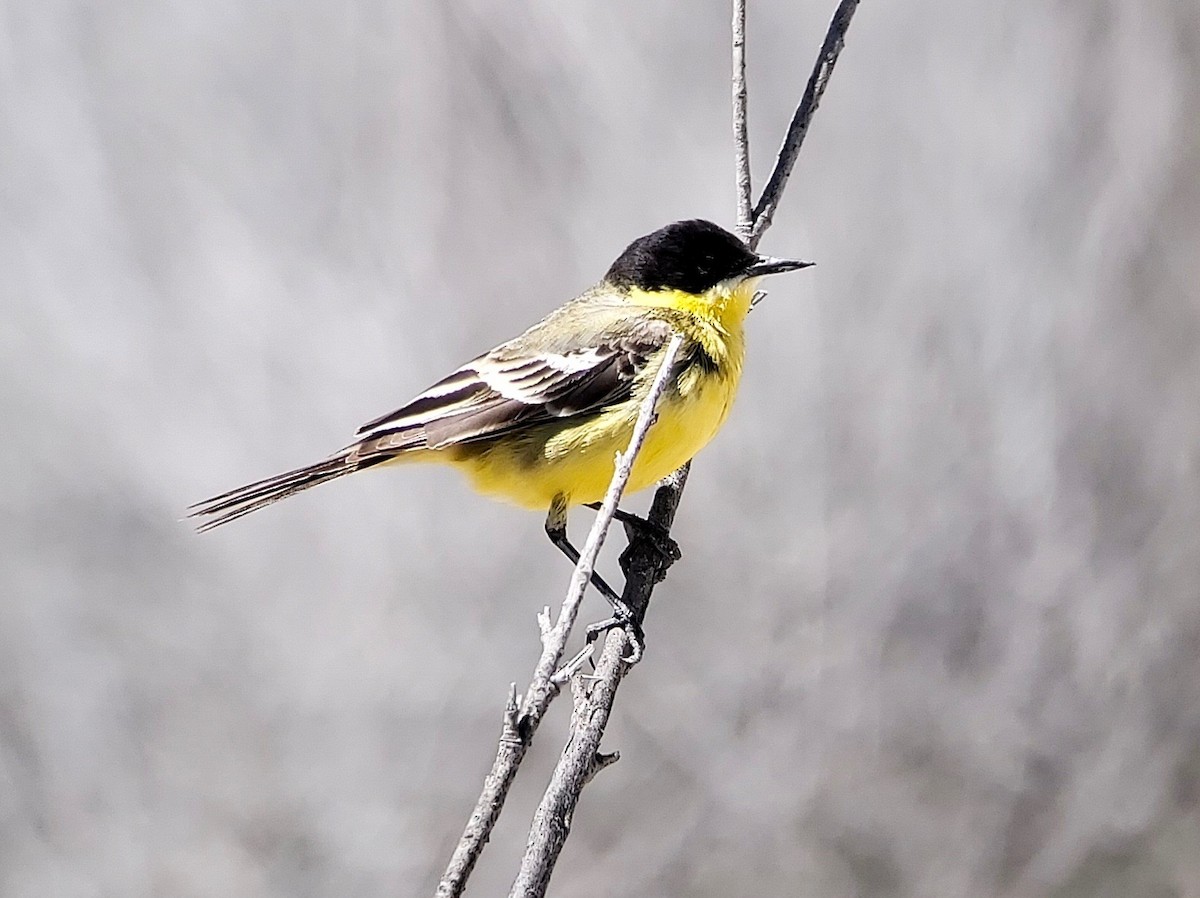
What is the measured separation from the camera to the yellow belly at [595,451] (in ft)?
6.10

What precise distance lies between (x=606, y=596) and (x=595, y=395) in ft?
1.02

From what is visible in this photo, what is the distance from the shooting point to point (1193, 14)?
287 cm

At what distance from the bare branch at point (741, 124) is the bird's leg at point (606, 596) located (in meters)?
0.53

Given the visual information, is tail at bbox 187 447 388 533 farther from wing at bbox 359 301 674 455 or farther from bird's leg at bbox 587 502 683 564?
bird's leg at bbox 587 502 683 564

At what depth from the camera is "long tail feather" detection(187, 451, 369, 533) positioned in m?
1.69

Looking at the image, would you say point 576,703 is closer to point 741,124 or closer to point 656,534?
point 656,534

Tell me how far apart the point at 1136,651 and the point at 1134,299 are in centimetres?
76

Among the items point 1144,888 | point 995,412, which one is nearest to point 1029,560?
point 995,412

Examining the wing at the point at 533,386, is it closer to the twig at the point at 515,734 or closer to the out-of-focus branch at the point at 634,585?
the out-of-focus branch at the point at 634,585

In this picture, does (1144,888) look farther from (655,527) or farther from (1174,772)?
(655,527)

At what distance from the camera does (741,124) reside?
1829 millimetres

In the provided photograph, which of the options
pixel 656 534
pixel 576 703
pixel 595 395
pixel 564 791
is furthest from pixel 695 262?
pixel 564 791

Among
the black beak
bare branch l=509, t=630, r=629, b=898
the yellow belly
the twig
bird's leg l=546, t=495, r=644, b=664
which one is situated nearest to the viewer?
the twig

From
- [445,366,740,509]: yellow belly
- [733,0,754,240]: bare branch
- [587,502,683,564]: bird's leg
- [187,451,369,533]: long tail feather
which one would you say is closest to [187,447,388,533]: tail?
[187,451,369,533]: long tail feather
